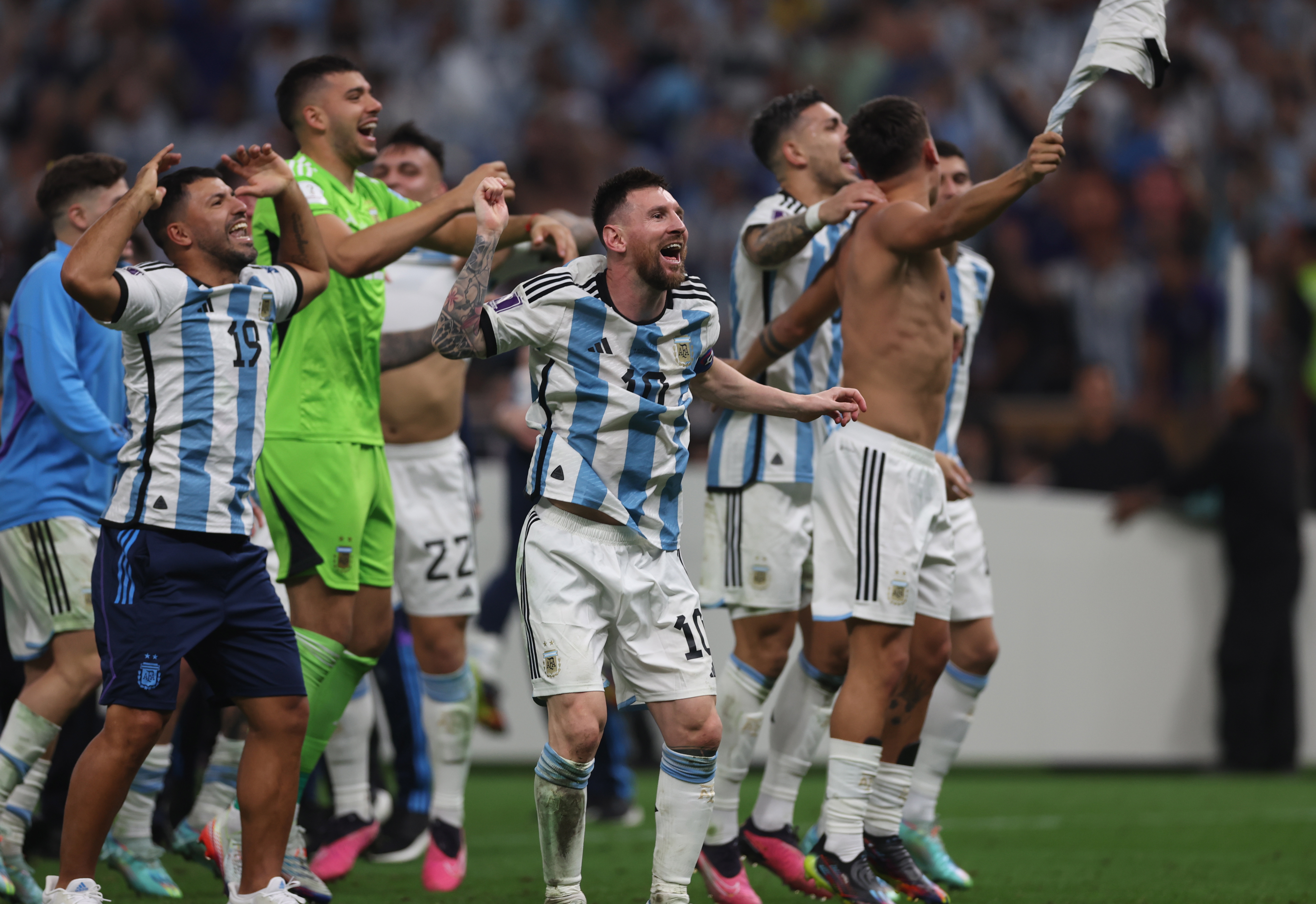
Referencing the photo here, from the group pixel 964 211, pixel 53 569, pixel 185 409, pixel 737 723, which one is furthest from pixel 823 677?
pixel 53 569

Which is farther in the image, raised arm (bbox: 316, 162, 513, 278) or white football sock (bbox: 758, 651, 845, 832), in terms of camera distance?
white football sock (bbox: 758, 651, 845, 832)

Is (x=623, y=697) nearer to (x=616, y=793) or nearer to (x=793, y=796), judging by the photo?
(x=793, y=796)

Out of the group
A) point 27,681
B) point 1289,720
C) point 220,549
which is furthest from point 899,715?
point 1289,720

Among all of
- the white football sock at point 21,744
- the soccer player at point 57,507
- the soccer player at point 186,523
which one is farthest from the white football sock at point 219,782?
the soccer player at point 186,523

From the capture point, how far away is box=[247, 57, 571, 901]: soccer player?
17.5 feet

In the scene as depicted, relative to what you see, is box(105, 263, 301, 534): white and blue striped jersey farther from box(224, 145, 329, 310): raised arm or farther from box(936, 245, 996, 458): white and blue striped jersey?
box(936, 245, 996, 458): white and blue striped jersey

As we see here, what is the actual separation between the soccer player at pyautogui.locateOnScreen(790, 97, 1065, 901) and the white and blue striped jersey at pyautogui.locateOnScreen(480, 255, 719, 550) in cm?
103

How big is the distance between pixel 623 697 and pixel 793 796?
1.55 meters

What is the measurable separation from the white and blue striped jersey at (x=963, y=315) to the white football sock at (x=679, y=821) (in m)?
2.01

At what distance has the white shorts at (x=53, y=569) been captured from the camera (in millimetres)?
5676

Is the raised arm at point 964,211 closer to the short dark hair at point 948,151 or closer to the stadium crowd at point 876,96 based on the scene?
the short dark hair at point 948,151

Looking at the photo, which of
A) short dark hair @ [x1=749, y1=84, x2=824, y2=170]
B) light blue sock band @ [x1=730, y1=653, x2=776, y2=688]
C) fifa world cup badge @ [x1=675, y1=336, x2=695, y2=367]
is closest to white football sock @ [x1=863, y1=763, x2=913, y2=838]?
light blue sock band @ [x1=730, y1=653, x2=776, y2=688]

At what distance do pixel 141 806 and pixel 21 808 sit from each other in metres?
0.41

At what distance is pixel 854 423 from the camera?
18.2 feet
